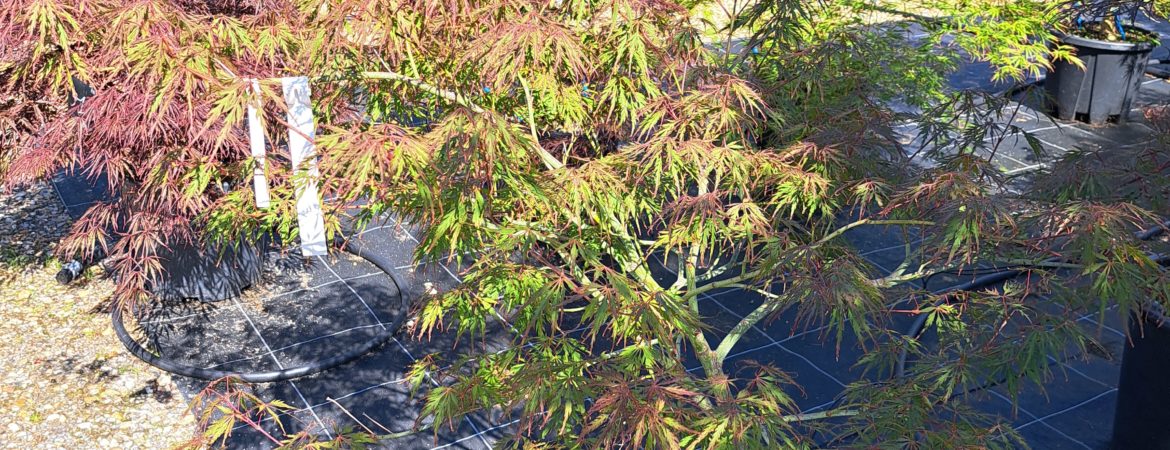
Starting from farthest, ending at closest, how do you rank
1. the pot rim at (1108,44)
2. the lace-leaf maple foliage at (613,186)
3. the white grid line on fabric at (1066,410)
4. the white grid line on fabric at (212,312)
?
the pot rim at (1108,44) → the white grid line on fabric at (212,312) → the white grid line on fabric at (1066,410) → the lace-leaf maple foliage at (613,186)

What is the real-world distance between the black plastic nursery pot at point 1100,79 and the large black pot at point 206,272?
5.13 metres

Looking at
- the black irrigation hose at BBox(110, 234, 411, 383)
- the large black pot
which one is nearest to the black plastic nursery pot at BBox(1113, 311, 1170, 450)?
the black irrigation hose at BBox(110, 234, 411, 383)

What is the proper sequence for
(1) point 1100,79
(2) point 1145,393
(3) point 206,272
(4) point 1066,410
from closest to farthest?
(2) point 1145,393, (4) point 1066,410, (3) point 206,272, (1) point 1100,79

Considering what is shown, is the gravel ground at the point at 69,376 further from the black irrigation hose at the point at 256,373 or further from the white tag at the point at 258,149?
the white tag at the point at 258,149

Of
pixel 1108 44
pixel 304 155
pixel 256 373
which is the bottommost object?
pixel 256 373

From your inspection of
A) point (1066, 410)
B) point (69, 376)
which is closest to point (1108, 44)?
point (1066, 410)

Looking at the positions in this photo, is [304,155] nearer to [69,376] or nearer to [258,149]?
[258,149]

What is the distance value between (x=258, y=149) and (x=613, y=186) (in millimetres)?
863

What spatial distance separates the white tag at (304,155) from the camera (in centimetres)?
225

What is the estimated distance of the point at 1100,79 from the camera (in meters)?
6.59

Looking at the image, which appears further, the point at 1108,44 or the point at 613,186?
the point at 1108,44

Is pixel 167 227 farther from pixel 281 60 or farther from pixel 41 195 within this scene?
pixel 41 195

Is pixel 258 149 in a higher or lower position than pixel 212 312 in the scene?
higher

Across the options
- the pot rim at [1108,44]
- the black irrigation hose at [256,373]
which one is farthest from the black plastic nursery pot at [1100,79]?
the black irrigation hose at [256,373]
